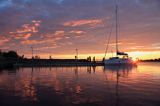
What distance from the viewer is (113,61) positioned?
10262 centimetres

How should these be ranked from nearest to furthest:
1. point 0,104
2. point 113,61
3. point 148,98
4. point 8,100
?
point 0,104
point 8,100
point 148,98
point 113,61

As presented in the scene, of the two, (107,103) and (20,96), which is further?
(20,96)

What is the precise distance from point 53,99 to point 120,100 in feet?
17.1

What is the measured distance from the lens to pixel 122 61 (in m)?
105

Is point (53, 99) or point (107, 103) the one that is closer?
point (107, 103)

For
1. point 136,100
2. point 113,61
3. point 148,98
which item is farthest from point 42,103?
point 113,61

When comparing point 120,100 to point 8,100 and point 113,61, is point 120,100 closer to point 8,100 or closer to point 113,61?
point 8,100

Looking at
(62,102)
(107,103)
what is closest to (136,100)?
(107,103)

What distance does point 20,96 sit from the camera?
22.1m

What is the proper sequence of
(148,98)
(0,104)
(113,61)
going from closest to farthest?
(0,104) → (148,98) → (113,61)

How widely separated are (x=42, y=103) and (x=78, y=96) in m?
4.09

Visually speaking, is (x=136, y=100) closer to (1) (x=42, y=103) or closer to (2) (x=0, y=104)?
(1) (x=42, y=103)

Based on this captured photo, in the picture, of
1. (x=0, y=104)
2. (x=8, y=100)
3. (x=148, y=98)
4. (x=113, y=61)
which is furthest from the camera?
(x=113, y=61)

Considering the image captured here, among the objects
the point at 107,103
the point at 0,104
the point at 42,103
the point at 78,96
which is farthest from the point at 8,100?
the point at 107,103
